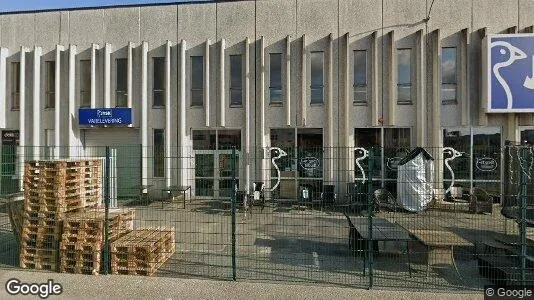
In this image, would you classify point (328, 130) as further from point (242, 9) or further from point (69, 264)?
point (69, 264)

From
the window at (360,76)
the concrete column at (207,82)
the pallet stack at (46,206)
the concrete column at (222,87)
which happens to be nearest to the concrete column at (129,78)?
the concrete column at (207,82)

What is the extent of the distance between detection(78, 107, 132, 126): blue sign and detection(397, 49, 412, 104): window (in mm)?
10685

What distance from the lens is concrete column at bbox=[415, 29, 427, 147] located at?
1402 cm

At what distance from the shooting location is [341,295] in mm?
5523

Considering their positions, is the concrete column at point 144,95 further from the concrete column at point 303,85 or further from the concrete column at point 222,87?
the concrete column at point 303,85

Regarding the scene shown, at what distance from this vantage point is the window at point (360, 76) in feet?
47.9

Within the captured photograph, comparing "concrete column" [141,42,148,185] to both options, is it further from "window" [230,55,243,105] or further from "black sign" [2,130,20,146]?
"black sign" [2,130,20,146]

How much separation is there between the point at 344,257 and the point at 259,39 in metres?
10.1

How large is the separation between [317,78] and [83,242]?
10.8 metres

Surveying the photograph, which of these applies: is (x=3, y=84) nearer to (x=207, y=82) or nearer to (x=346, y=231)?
(x=207, y=82)

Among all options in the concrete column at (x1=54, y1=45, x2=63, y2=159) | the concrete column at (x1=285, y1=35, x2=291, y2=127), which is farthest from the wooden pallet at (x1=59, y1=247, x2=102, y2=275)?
the concrete column at (x1=54, y1=45, x2=63, y2=159)

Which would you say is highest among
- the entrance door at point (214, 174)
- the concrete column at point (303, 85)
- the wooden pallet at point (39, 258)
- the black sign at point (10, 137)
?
the concrete column at point (303, 85)

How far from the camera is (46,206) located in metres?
6.81

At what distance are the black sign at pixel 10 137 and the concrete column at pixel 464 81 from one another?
18198 millimetres
